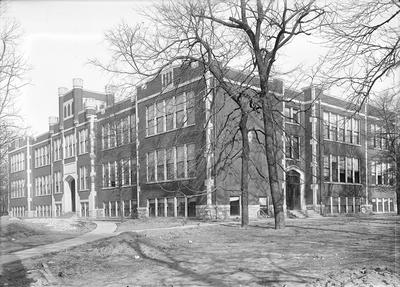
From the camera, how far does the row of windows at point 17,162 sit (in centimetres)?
6312

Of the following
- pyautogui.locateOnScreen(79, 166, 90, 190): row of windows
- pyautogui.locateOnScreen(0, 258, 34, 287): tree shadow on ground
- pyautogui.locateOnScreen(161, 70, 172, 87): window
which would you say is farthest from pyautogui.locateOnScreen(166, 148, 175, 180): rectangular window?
pyautogui.locateOnScreen(0, 258, 34, 287): tree shadow on ground

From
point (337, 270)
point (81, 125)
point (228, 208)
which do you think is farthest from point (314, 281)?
point (81, 125)

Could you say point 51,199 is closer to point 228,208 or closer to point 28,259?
point 228,208

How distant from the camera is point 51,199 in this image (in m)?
53.4

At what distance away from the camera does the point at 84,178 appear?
151ft

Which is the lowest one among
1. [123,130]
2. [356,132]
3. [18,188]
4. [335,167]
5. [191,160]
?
[18,188]

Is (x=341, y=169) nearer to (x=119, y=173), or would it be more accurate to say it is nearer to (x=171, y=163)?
(x=171, y=163)

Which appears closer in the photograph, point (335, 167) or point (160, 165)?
point (160, 165)

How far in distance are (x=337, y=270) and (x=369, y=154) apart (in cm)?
3665

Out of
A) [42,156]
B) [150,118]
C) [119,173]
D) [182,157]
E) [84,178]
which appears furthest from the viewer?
[42,156]

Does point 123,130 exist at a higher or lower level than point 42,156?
higher

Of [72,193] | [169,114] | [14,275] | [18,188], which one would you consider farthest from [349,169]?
[18,188]

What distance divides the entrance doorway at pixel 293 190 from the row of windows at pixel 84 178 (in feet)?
68.2

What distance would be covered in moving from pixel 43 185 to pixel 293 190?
3431 centimetres
